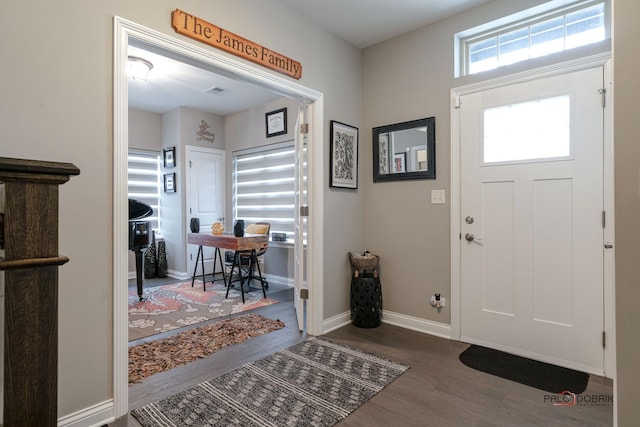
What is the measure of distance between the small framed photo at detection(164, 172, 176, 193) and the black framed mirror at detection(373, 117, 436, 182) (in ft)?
11.7

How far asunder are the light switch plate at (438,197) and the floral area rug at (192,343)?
1.81 m

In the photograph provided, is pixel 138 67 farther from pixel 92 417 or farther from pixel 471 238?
pixel 471 238

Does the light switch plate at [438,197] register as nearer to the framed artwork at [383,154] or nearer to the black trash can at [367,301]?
the framed artwork at [383,154]

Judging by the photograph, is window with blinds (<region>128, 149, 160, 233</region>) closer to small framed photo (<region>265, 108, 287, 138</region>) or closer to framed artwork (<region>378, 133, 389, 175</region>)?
small framed photo (<region>265, 108, 287, 138</region>)

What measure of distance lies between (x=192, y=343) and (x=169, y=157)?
12.0 feet

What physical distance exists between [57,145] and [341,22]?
2.38 metres

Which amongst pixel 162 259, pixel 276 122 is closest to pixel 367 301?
pixel 276 122

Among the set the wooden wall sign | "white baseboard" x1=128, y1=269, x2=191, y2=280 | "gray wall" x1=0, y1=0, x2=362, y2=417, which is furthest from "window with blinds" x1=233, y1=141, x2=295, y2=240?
"gray wall" x1=0, y1=0, x2=362, y2=417

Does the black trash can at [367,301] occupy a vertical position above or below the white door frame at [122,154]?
below

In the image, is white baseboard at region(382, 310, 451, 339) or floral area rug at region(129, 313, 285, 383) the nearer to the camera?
floral area rug at region(129, 313, 285, 383)

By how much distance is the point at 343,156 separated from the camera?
3268 mm

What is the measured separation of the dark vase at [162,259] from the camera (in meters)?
5.62

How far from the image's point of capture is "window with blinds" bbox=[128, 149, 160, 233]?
5.55 meters

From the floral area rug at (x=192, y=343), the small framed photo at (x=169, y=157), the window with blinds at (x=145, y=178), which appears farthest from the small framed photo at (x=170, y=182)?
the floral area rug at (x=192, y=343)
